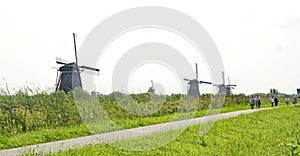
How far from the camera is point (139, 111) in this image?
25609mm

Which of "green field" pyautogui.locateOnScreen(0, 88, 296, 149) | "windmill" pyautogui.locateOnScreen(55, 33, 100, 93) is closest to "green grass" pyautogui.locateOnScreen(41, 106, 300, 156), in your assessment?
"green field" pyautogui.locateOnScreen(0, 88, 296, 149)

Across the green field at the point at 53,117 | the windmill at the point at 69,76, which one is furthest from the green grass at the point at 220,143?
the windmill at the point at 69,76

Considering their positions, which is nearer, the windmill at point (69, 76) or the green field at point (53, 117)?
the green field at point (53, 117)

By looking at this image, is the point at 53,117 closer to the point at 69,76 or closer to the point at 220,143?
the point at 220,143

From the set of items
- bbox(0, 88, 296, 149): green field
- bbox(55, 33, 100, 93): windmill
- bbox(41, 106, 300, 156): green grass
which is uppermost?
bbox(55, 33, 100, 93): windmill

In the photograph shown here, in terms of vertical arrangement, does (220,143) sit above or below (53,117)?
below

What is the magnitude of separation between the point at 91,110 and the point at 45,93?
233cm

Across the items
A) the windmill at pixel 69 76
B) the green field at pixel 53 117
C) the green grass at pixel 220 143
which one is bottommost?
the green grass at pixel 220 143

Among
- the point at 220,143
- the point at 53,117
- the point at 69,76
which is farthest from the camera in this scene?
the point at 69,76

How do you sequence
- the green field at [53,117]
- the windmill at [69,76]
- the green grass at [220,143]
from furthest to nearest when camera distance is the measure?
the windmill at [69,76]
the green field at [53,117]
the green grass at [220,143]

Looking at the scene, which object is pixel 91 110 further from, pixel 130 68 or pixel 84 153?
pixel 84 153

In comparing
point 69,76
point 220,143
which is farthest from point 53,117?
point 69,76

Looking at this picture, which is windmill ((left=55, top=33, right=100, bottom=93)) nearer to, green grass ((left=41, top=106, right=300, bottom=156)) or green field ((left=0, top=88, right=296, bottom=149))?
green field ((left=0, top=88, right=296, bottom=149))

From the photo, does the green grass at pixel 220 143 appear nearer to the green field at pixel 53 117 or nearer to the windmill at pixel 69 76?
the green field at pixel 53 117
